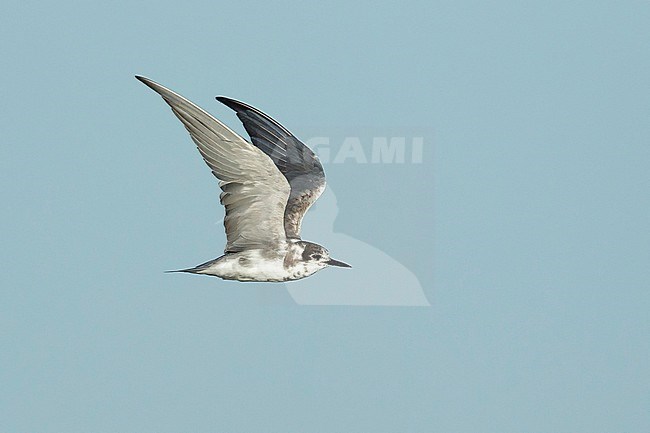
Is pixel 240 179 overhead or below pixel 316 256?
overhead

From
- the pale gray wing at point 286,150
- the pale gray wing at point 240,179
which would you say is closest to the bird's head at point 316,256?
the pale gray wing at point 240,179

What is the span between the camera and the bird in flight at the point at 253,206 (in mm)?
5438

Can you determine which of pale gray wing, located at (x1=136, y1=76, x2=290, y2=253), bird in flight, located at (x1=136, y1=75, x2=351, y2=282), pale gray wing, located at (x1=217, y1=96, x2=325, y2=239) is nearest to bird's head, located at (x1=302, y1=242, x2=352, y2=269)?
bird in flight, located at (x1=136, y1=75, x2=351, y2=282)

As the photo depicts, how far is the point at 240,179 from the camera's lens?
5676mm

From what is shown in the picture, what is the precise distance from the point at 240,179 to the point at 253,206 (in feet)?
0.52

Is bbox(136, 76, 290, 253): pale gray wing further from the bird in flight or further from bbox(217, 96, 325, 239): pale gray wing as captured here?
bbox(217, 96, 325, 239): pale gray wing

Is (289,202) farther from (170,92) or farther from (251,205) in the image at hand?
(170,92)

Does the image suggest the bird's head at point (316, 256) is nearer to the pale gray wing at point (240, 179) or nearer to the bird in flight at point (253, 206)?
the bird in flight at point (253, 206)

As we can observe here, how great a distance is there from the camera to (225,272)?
5824 mm

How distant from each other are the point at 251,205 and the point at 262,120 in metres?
0.80

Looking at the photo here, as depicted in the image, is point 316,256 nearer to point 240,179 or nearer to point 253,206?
point 253,206

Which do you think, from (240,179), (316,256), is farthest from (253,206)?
(316,256)

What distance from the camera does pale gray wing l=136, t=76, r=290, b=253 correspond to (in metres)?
5.38

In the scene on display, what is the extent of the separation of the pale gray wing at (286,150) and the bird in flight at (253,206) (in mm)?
11
